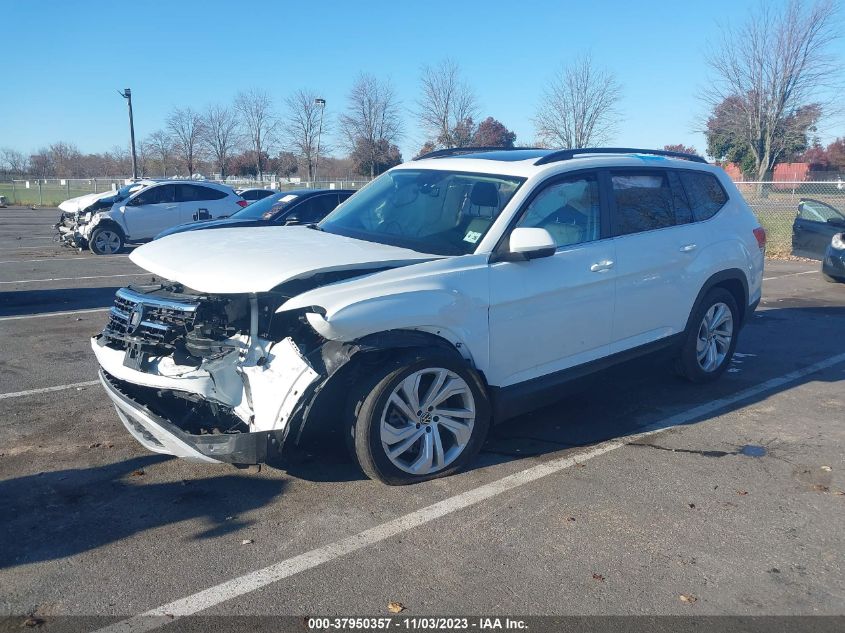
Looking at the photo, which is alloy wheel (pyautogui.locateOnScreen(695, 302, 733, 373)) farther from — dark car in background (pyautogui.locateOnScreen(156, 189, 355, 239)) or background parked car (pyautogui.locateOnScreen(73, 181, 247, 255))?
background parked car (pyautogui.locateOnScreen(73, 181, 247, 255))

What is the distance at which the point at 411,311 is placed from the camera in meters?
4.13

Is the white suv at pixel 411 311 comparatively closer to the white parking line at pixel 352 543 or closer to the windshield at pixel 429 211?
the windshield at pixel 429 211

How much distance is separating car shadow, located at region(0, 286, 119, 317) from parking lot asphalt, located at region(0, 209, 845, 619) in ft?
13.3

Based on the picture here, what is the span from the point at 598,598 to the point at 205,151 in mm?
44550

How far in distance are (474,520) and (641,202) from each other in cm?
294

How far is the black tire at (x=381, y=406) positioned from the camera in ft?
13.1

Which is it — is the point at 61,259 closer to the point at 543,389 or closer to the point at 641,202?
the point at 641,202

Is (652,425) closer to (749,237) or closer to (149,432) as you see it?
(749,237)

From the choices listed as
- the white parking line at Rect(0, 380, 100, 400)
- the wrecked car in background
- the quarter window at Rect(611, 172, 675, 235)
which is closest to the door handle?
the quarter window at Rect(611, 172, 675, 235)

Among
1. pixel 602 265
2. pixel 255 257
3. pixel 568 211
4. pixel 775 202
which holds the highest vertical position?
pixel 568 211

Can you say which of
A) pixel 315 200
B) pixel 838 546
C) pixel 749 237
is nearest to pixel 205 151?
pixel 315 200

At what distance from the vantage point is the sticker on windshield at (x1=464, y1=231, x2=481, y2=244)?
466cm

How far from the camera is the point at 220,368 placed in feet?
13.1

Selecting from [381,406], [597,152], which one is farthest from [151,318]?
[597,152]
